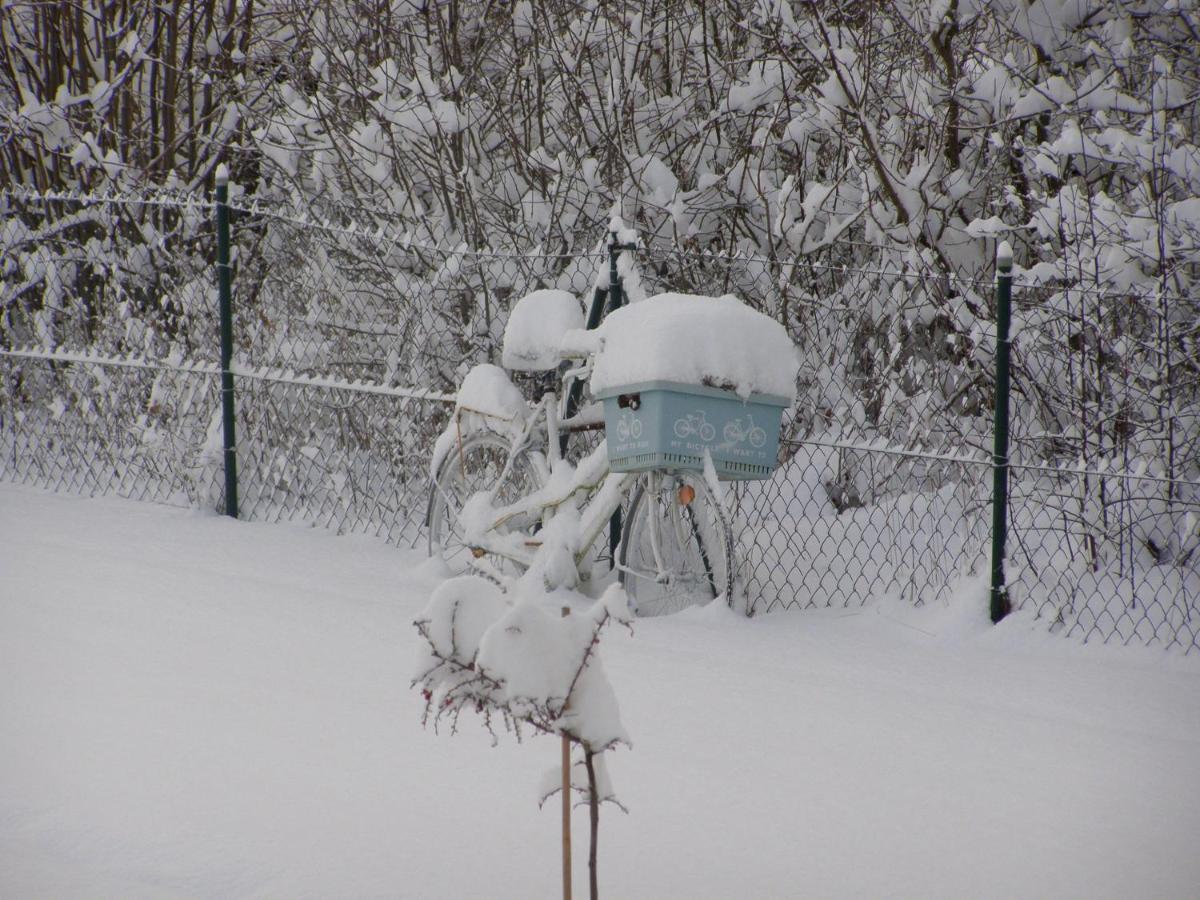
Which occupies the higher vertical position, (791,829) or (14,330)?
(14,330)

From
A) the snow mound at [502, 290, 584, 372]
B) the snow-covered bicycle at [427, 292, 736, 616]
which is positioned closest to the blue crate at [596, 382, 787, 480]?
the snow-covered bicycle at [427, 292, 736, 616]

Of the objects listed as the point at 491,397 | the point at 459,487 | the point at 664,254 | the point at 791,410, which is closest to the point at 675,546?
the point at 491,397

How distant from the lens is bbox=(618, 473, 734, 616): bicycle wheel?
467cm

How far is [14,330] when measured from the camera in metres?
8.62

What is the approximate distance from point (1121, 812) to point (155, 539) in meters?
4.23

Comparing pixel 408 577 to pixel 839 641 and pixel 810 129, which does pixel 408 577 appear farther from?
pixel 810 129

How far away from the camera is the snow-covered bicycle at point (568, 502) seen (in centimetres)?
474

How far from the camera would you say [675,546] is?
4879mm

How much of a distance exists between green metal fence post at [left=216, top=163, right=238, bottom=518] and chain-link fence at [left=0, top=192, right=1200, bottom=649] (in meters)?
0.09

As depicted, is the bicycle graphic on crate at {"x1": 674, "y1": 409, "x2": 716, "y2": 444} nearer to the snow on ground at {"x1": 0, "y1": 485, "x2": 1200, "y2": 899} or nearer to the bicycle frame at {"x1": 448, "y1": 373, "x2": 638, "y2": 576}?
the bicycle frame at {"x1": 448, "y1": 373, "x2": 638, "y2": 576}

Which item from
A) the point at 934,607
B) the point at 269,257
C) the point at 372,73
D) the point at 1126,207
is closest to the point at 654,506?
the point at 934,607

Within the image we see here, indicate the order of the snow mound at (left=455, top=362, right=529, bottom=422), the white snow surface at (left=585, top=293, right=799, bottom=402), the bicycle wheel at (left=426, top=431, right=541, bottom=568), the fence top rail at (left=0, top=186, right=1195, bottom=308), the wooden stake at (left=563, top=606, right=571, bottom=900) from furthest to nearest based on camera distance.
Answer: the bicycle wheel at (left=426, top=431, right=541, bottom=568), the snow mound at (left=455, top=362, right=529, bottom=422), the fence top rail at (left=0, top=186, right=1195, bottom=308), the white snow surface at (left=585, top=293, right=799, bottom=402), the wooden stake at (left=563, top=606, right=571, bottom=900)

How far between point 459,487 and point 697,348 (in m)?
1.43

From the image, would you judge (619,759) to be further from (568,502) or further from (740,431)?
(568,502)
